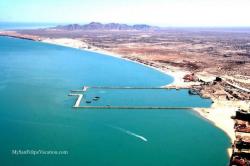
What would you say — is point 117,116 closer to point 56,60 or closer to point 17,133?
point 17,133

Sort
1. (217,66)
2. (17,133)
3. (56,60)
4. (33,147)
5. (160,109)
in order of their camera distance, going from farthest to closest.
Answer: (56,60) → (217,66) → (160,109) → (17,133) → (33,147)

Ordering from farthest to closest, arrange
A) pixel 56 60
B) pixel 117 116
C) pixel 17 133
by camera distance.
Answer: pixel 56 60 → pixel 117 116 → pixel 17 133

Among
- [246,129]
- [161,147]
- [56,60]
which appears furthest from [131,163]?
[56,60]

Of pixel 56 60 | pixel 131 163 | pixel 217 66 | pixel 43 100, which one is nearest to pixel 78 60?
pixel 56 60

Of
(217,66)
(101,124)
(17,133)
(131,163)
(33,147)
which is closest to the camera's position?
(131,163)

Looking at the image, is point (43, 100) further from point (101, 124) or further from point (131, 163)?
point (131, 163)

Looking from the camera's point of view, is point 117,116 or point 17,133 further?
point 117,116

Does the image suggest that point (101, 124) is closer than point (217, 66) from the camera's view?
Yes

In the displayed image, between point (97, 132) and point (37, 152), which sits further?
point (97, 132)

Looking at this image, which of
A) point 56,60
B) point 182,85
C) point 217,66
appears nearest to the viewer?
point 182,85
